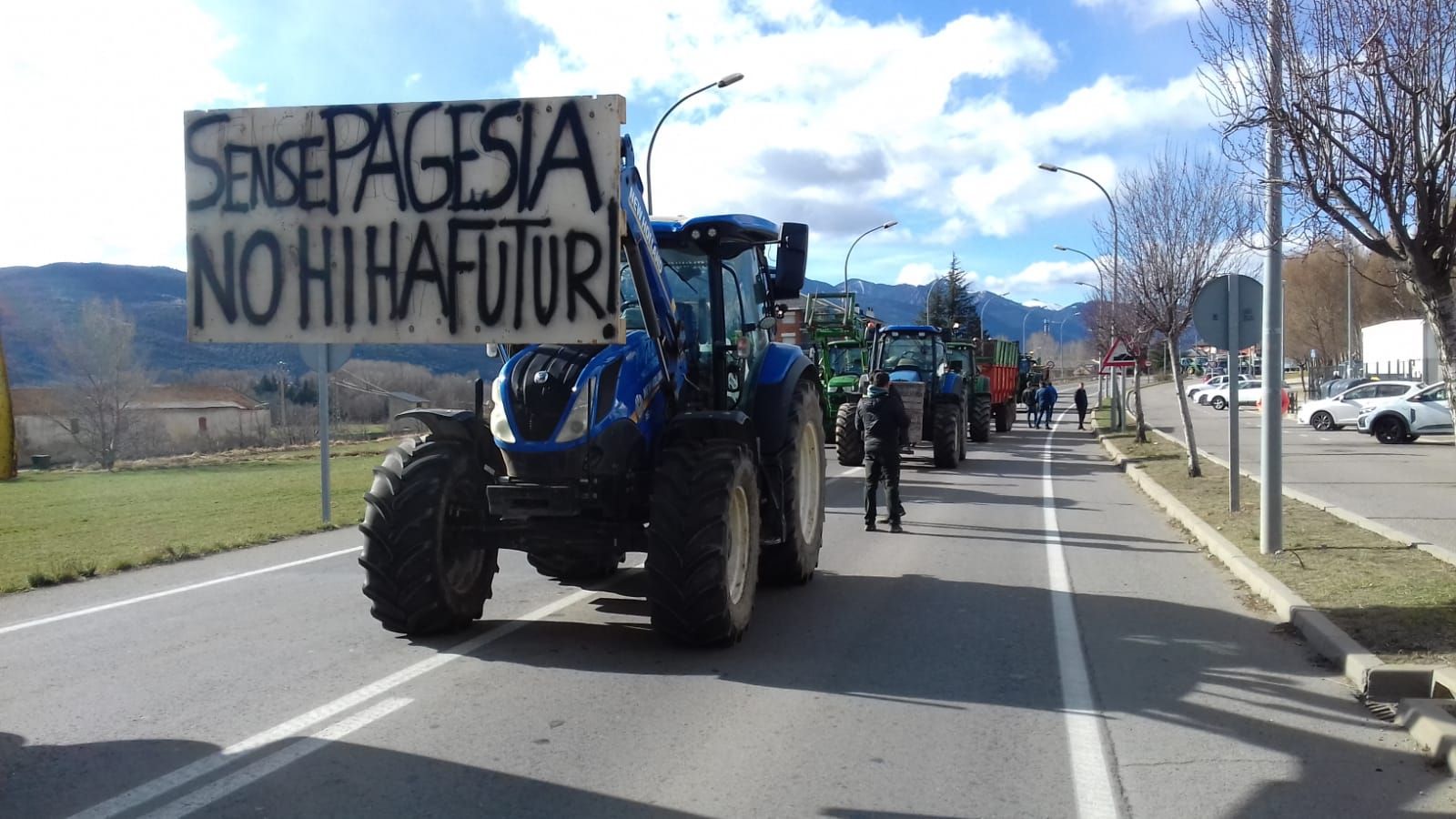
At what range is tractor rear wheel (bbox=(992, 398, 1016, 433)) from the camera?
3584 cm

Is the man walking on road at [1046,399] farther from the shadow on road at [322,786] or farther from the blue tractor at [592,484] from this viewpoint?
the shadow on road at [322,786]

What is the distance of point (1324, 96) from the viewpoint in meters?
7.37

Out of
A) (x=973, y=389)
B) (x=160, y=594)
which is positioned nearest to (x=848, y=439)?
(x=973, y=389)

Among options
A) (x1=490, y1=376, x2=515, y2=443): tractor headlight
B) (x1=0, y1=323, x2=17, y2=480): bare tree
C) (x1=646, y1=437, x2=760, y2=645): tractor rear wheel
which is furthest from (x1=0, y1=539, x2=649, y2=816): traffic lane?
(x1=0, y1=323, x2=17, y2=480): bare tree

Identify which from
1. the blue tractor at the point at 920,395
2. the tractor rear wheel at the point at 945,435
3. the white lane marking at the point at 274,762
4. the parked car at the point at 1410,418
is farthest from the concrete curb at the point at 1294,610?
the parked car at the point at 1410,418

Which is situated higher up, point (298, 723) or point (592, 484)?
point (592, 484)

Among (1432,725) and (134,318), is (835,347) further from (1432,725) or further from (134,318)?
(134,318)

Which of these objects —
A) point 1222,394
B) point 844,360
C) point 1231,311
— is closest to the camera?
point 1231,311

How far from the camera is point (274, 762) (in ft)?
15.8

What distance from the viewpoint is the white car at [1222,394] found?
51.7 meters

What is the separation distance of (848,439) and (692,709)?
48.6 ft

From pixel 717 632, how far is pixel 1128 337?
2438 centimetres

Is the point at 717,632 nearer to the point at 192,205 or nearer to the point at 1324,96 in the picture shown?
the point at 192,205

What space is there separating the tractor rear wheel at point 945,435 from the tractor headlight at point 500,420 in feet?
49.7
